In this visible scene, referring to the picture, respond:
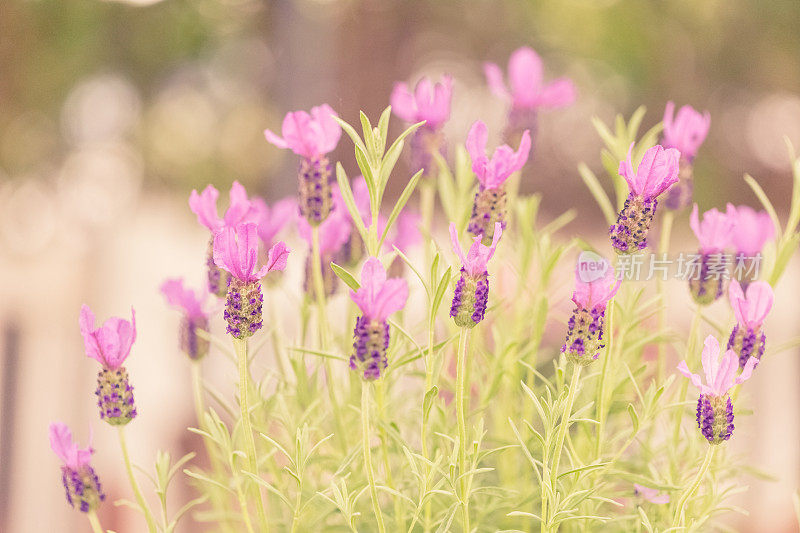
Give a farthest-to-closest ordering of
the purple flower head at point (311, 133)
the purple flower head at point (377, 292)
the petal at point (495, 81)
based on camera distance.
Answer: the petal at point (495, 81), the purple flower head at point (311, 133), the purple flower head at point (377, 292)

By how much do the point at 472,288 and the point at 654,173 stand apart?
90mm

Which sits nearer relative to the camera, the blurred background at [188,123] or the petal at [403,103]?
the petal at [403,103]

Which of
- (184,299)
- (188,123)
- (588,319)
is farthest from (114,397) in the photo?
(188,123)

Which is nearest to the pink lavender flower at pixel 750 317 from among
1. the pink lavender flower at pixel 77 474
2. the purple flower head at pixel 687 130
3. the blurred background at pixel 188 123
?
the purple flower head at pixel 687 130

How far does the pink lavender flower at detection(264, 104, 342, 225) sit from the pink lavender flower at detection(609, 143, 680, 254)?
0.16 metres

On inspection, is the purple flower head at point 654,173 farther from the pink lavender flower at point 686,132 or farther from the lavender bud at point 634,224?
the pink lavender flower at point 686,132

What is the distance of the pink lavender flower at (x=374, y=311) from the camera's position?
1.21 feet

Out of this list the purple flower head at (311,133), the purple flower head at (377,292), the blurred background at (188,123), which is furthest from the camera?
the blurred background at (188,123)

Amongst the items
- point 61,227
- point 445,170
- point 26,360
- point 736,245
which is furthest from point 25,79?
point 736,245

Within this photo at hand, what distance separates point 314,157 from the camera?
479 mm

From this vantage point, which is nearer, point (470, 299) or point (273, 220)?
point (470, 299)

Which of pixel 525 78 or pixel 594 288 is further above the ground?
pixel 525 78

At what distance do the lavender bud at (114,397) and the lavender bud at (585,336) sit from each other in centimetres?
21

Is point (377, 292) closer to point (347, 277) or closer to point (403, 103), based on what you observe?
point (347, 277)
